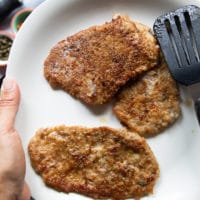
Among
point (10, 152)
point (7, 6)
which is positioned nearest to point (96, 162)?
point (10, 152)

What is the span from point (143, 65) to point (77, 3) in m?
0.48

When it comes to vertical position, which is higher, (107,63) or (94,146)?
(107,63)

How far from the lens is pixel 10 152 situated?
2234 millimetres

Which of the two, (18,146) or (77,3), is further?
(77,3)

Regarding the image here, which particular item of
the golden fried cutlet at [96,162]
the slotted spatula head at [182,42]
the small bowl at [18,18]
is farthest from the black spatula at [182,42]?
the small bowl at [18,18]

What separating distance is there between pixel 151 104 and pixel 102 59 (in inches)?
13.2

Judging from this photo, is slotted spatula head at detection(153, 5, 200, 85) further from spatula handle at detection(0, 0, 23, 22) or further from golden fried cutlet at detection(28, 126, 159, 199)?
spatula handle at detection(0, 0, 23, 22)

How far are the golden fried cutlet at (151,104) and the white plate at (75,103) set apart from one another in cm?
6

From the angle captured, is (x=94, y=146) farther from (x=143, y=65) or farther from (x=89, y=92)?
(x=143, y=65)

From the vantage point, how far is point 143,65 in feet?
7.78

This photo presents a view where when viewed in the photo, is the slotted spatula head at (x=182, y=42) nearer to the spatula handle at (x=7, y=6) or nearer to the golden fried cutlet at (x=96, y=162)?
the golden fried cutlet at (x=96, y=162)

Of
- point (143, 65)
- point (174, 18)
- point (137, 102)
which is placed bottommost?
point (137, 102)

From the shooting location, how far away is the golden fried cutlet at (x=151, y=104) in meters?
2.38

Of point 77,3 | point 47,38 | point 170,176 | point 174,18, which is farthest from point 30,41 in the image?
point 170,176
